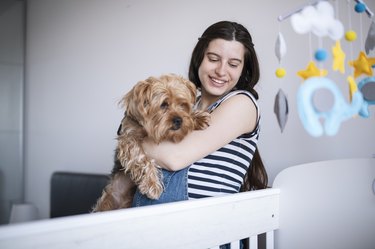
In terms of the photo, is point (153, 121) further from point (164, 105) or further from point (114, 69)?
→ point (114, 69)

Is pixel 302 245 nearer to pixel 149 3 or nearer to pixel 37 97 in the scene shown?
pixel 149 3

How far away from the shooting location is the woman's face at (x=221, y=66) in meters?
1.38

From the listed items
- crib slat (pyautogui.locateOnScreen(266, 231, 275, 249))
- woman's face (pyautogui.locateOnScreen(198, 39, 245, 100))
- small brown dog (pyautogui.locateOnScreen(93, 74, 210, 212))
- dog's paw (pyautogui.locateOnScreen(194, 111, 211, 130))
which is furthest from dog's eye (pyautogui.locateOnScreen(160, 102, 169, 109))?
crib slat (pyautogui.locateOnScreen(266, 231, 275, 249))

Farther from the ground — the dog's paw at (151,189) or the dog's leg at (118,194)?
the dog's paw at (151,189)

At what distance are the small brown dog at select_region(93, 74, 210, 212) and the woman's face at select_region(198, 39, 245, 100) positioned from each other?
9cm

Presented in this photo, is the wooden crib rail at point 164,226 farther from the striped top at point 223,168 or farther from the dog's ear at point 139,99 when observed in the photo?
the dog's ear at point 139,99

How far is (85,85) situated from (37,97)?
68 centimetres

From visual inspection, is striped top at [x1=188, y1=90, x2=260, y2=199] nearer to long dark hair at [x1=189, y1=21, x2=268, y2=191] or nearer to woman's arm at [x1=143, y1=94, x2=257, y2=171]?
woman's arm at [x1=143, y1=94, x2=257, y2=171]

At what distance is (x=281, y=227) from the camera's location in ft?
4.15

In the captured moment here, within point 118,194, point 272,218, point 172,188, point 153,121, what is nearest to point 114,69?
point 118,194

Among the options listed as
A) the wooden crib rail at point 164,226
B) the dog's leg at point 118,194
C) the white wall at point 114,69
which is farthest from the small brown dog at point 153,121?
the white wall at point 114,69

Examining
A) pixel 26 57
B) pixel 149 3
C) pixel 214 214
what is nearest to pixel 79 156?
pixel 26 57

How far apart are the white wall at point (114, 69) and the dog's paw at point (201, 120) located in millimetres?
583

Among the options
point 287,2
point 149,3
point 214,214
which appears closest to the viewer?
point 214,214
